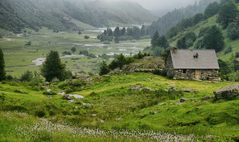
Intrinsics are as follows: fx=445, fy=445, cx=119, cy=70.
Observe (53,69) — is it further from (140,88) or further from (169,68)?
(140,88)

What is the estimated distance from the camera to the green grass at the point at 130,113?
33.0m

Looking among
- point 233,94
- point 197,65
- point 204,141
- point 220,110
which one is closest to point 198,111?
point 220,110

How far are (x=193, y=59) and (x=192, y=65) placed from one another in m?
2.22

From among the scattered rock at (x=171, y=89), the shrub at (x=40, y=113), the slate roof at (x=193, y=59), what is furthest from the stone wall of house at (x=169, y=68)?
the shrub at (x=40, y=113)

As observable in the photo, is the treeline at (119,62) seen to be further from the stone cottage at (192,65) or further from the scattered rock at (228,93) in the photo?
the scattered rock at (228,93)

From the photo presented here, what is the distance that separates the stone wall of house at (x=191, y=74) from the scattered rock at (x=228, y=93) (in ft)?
164

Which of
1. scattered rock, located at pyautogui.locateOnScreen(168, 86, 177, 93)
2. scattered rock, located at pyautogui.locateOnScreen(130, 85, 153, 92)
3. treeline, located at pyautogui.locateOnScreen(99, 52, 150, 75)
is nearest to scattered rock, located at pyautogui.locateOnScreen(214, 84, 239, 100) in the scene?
scattered rock, located at pyautogui.locateOnScreen(168, 86, 177, 93)

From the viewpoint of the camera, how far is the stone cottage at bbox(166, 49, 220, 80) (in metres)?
102

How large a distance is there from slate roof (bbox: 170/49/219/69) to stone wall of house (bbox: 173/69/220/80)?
981 mm

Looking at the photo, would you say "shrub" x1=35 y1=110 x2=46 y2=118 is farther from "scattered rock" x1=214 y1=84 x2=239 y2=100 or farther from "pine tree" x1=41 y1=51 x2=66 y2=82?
"pine tree" x1=41 y1=51 x2=66 y2=82

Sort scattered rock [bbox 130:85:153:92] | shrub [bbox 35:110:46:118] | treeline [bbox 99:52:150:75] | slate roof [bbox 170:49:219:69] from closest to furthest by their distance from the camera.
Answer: shrub [bbox 35:110:46:118] → scattered rock [bbox 130:85:153:92] → slate roof [bbox 170:49:219:69] → treeline [bbox 99:52:150:75]

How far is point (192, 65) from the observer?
10306 centimetres

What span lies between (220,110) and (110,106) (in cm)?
2301

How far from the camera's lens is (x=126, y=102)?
2589 inches
